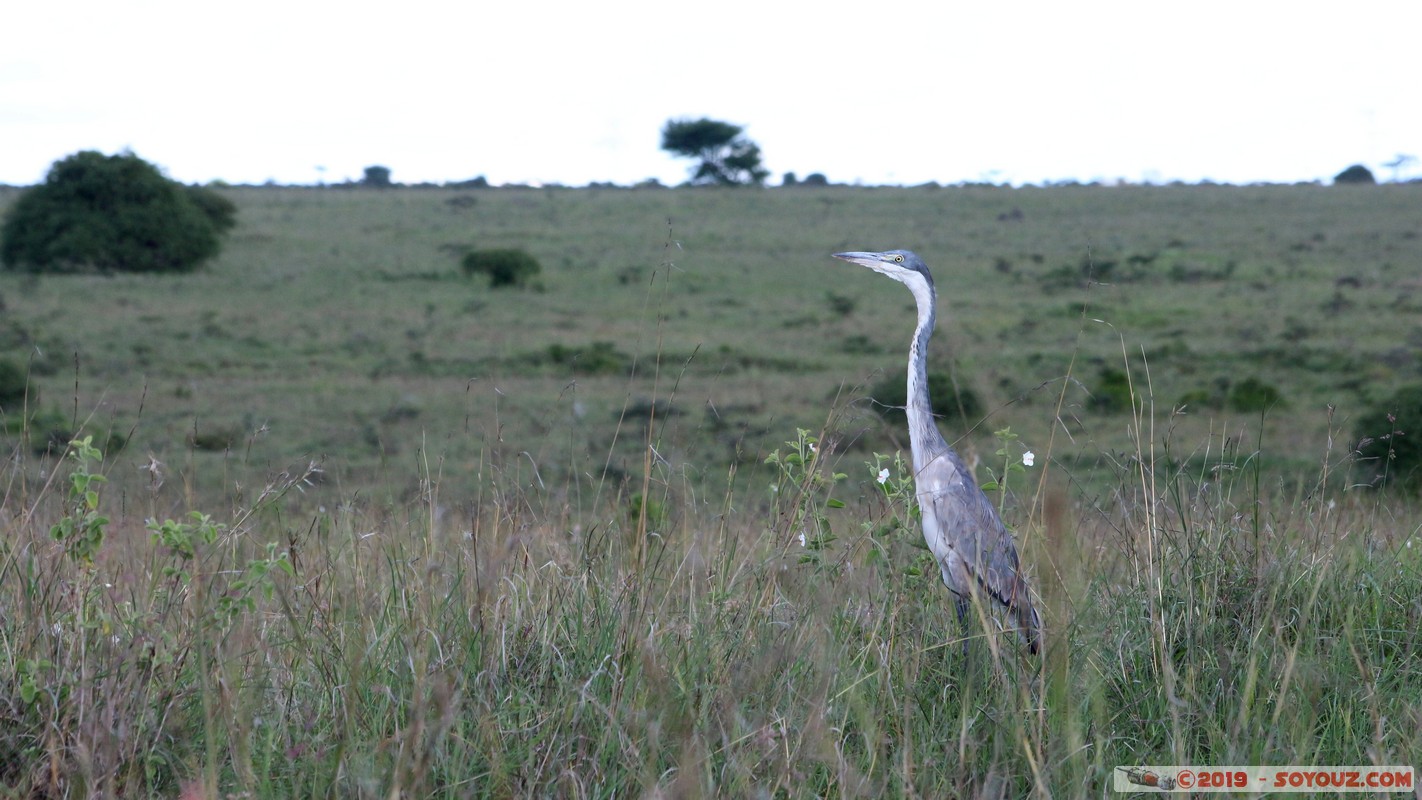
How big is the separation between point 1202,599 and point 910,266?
1.48 metres

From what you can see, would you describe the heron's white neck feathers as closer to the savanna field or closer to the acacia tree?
the savanna field

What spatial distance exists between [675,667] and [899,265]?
74.6 inches

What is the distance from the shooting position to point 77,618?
2.26 m

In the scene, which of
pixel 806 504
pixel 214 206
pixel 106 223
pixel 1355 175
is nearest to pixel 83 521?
pixel 806 504

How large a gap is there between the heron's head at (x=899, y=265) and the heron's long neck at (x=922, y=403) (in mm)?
120

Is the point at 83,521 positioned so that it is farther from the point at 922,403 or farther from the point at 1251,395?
the point at 1251,395

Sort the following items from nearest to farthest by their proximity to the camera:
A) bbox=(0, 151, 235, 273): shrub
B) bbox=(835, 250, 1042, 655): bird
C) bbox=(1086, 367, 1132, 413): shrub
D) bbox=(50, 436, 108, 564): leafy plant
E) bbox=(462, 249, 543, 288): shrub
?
bbox=(50, 436, 108, 564): leafy plant < bbox=(835, 250, 1042, 655): bird < bbox=(1086, 367, 1132, 413): shrub < bbox=(462, 249, 543, 288): shrub < bbox=(0, 151, 235, 273): shrub

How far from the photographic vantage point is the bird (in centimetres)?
303

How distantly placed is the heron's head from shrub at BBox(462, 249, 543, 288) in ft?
71.8

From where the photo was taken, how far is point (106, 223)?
26.7 m

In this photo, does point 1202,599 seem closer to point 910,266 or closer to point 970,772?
point 970,772

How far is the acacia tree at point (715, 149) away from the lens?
165 ft

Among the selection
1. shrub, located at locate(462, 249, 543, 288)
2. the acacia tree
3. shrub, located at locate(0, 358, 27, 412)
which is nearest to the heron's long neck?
shrub, located at locate(0, 358, 27, 412)


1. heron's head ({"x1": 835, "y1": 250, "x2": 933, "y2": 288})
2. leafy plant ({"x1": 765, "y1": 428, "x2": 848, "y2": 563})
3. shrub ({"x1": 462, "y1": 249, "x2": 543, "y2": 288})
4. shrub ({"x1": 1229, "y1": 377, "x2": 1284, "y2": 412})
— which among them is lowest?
shrub ({"x1": 1229, "y1": 377, "x2": 1284, "y2": 412})
